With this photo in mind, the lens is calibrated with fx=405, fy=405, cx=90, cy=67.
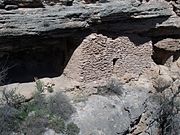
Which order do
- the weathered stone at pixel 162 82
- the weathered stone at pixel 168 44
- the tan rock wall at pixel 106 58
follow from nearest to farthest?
the tan rock wall at pixel 106 58 < the weathered stone at pixel 162 82 < the weathered stone at pixel 168 44

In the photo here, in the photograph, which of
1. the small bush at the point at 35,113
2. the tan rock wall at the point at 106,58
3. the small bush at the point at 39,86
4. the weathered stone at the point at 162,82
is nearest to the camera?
the small bush at the point at 35,113

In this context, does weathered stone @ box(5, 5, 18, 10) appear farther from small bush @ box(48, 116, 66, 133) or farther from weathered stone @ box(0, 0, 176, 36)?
small bush @ box(48, 116, 66, 133)

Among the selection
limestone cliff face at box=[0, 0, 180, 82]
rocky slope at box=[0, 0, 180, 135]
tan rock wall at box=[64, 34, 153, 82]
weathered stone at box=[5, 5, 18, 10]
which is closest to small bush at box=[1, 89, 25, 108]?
rocky slope at box=[0, 0, 180, 135]

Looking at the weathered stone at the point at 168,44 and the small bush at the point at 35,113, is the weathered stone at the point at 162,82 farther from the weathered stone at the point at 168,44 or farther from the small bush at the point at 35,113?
the small bush at the point at 35,113

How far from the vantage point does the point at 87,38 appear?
371 inches

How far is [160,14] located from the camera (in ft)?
33.2

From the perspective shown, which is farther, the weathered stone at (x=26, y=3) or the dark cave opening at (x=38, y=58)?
the dark cave opening at (x=38, y=58)

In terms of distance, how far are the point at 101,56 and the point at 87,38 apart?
0.59 meters

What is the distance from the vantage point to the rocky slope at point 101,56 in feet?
28.2

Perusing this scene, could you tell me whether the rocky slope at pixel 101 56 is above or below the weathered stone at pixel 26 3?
below

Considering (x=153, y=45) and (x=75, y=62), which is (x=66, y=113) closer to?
(x=75, y=62)

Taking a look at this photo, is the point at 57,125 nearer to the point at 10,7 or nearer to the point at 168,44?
the point at 10,7

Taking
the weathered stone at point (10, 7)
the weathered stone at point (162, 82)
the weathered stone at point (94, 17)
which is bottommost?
the weathered stone at point (162, 82)

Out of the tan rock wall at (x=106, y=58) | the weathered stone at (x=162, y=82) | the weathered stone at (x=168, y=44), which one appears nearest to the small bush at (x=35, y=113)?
the tan rock wall at (x=106, y=58)
